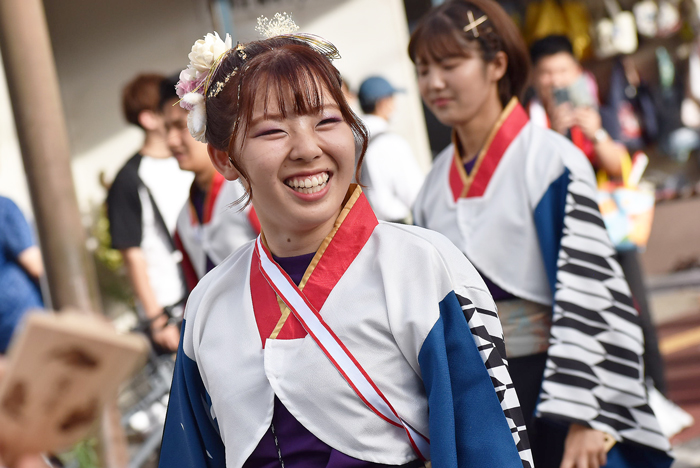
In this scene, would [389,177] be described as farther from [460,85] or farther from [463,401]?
[463,401]

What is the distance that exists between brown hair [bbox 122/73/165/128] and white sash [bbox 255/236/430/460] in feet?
10.2

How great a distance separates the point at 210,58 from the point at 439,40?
109 cm

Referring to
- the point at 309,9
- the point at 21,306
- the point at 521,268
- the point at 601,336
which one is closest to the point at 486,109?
the point at 521,268

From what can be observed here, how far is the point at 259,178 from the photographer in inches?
66.1

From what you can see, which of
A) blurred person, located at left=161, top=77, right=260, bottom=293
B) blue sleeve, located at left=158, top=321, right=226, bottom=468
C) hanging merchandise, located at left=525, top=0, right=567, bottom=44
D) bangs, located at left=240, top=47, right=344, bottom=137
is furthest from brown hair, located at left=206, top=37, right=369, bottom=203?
hanging merchandise, located at left=525, top=0, right=567, bottom=44

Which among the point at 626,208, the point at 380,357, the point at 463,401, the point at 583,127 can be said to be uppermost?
the point at 583,127

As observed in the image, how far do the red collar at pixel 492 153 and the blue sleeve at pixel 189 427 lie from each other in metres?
1.20

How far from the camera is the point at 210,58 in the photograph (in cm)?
179

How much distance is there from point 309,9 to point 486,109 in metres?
4.37

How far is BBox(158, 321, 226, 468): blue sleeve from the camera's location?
181 centimetres

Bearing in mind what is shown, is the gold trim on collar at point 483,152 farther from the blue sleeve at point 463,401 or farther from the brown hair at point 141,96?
the brown hair at point 141,96

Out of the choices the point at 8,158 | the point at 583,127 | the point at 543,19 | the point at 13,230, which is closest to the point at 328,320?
the point at 583,127

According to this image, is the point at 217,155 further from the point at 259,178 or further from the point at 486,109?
the point at 486,109

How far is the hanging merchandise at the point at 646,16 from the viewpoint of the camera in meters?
7.87
